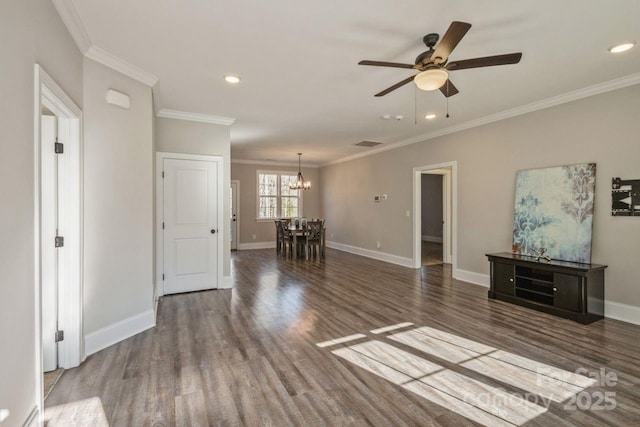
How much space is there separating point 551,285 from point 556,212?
1.02 meters

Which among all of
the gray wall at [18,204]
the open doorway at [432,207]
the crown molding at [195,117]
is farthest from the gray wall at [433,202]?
the gray wall at [18,204]

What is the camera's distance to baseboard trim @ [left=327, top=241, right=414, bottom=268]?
6.91m

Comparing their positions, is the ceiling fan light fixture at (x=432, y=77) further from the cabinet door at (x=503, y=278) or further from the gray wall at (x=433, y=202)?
the gray wall at (x=433, y=202)

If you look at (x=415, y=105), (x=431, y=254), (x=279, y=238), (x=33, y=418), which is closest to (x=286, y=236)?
(x=279, y=238)

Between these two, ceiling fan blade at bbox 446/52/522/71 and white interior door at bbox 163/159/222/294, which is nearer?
ceiling fan blade at bbox 446/52/522/71

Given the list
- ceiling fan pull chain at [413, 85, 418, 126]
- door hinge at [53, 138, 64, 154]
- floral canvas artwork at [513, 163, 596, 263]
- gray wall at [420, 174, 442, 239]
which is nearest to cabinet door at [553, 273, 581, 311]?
floral canvas artwork at [513, 163, 596, 263]

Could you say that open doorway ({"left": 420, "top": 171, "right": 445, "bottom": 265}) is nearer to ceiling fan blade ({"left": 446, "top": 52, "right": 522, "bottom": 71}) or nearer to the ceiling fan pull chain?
the ceiling fan pull chain

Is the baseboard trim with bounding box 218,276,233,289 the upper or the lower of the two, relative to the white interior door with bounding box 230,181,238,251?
lower

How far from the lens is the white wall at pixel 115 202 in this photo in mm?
2834

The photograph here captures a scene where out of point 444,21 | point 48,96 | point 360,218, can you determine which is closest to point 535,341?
point 444,21

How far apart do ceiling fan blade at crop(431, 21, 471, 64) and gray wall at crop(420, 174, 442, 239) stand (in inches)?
339

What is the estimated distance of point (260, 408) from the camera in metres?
2.07

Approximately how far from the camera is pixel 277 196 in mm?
10141

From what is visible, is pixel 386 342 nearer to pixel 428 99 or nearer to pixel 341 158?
pixel 428 99
